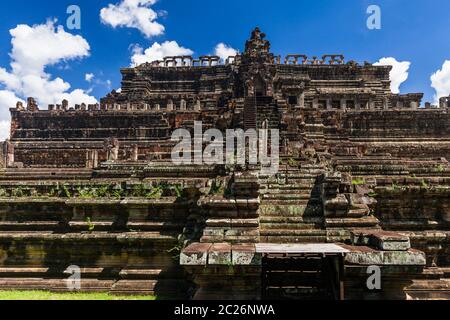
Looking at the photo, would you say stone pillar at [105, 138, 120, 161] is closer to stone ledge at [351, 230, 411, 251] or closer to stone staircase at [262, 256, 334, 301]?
stone staircase at [262, 256, 334, 301]

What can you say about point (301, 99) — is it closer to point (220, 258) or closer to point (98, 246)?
point (98, 246)

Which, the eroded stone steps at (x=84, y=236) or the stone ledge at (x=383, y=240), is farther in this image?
the eroded stone steps at (x=84, y=236)

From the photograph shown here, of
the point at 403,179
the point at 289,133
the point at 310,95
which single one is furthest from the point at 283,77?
the point at 403,179

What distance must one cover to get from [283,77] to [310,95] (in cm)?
479

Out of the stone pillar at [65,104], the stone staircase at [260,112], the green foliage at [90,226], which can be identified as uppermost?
the stone pillar at [65,104]

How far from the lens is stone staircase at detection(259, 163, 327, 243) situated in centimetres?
881

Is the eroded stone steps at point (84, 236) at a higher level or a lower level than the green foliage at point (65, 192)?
lower

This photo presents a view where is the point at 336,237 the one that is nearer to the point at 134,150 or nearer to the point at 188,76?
the point at 134,150

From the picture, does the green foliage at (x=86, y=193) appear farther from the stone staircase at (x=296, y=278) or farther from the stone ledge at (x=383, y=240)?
the stone ledge at (x=383, y=240)

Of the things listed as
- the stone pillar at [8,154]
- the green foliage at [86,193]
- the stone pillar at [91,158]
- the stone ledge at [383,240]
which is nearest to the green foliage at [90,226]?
the green foliage at [86,193]

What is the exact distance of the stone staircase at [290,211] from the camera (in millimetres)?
8812

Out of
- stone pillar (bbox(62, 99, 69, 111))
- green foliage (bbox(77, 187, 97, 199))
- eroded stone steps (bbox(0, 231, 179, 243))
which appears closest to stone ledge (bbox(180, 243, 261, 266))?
eroded stone steps (bbox(0, 231, 179, 243))

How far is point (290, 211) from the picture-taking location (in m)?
→ 9.49

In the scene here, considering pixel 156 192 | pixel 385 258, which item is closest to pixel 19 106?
pixel 156 192
